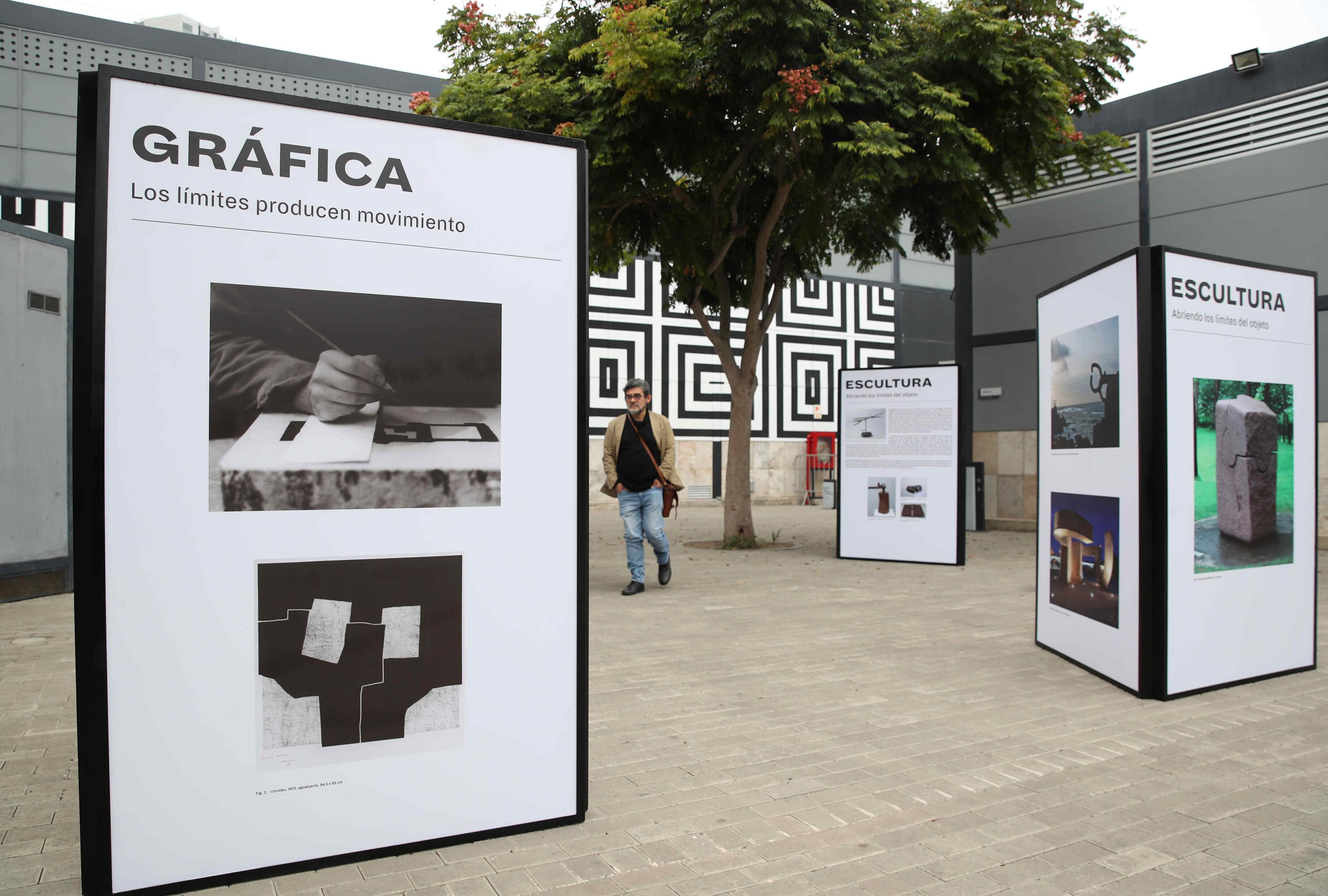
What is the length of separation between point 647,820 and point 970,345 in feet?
52.2

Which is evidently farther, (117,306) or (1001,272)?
(1001,272)

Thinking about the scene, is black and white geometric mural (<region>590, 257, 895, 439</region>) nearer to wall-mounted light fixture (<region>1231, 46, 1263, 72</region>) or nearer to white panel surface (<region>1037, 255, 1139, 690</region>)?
wall-mounted light fixture (<region>1231, 46, 1263, 72</region>)

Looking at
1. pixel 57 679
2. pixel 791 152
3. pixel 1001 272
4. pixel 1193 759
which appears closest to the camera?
pixel 1193 759

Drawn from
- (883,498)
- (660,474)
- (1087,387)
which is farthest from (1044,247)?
(1087,387)

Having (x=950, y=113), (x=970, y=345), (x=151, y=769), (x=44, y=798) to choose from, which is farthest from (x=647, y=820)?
(x=970, y=345)

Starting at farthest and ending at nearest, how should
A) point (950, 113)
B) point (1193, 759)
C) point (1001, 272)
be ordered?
point (1001, 272) < point (950, 113) < point (1193, 759)

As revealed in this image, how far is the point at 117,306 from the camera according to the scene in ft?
8.55

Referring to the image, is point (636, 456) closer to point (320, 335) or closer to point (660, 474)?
point (660, 474)

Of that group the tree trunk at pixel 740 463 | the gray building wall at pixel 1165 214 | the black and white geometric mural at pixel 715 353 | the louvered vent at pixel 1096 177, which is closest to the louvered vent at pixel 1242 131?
the gray building wall at pixel 1165 214

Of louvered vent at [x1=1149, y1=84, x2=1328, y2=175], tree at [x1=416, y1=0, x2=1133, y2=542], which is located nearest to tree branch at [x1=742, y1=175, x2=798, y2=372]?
tree at [x1=416, y1=0, x2=1133, y2=542]

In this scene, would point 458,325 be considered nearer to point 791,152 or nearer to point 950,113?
point 950,113

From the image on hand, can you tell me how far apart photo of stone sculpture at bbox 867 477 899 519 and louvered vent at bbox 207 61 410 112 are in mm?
11826

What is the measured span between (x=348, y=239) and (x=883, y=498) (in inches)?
370

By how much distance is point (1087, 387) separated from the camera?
5.52 meters
